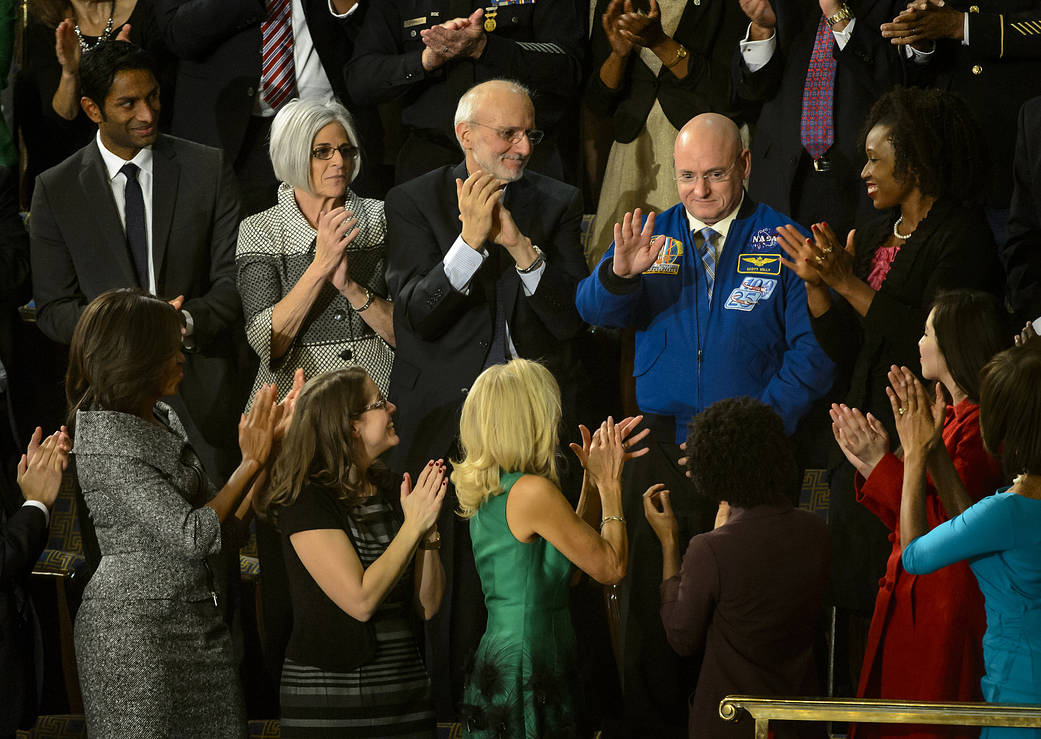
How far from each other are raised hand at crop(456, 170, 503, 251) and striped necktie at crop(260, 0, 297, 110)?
965 millimetres

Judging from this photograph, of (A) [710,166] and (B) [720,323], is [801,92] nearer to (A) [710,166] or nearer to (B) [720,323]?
(A) [710,166]

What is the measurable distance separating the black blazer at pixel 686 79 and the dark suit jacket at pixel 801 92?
99mm

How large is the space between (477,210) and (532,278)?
27 centimetres

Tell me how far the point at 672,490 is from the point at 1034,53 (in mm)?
1767

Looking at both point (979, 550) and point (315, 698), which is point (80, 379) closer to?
point (315, 698)

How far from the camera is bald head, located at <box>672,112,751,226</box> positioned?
4.06 meters

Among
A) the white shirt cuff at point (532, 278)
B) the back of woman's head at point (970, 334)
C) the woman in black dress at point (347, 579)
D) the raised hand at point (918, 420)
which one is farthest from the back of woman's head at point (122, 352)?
the back of woman's head at point (970, 334)

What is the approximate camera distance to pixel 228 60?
474cm

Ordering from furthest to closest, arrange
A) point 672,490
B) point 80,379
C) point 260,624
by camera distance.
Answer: point 260,624 < point 672,490 < point 80,379

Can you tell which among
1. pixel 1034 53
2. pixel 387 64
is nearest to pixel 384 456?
pixel 387 64

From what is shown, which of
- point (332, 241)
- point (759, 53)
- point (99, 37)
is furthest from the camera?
point (99, 37)

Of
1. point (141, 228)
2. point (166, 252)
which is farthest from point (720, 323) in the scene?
point (141, 228)

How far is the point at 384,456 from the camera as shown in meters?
4.31

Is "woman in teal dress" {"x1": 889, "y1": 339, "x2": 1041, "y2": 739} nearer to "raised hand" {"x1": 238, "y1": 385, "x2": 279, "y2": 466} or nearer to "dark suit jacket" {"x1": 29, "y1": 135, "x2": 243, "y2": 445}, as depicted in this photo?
"raised hand" {"x1": 238, "y1": 385, "x2": 279, "y2": 466}
